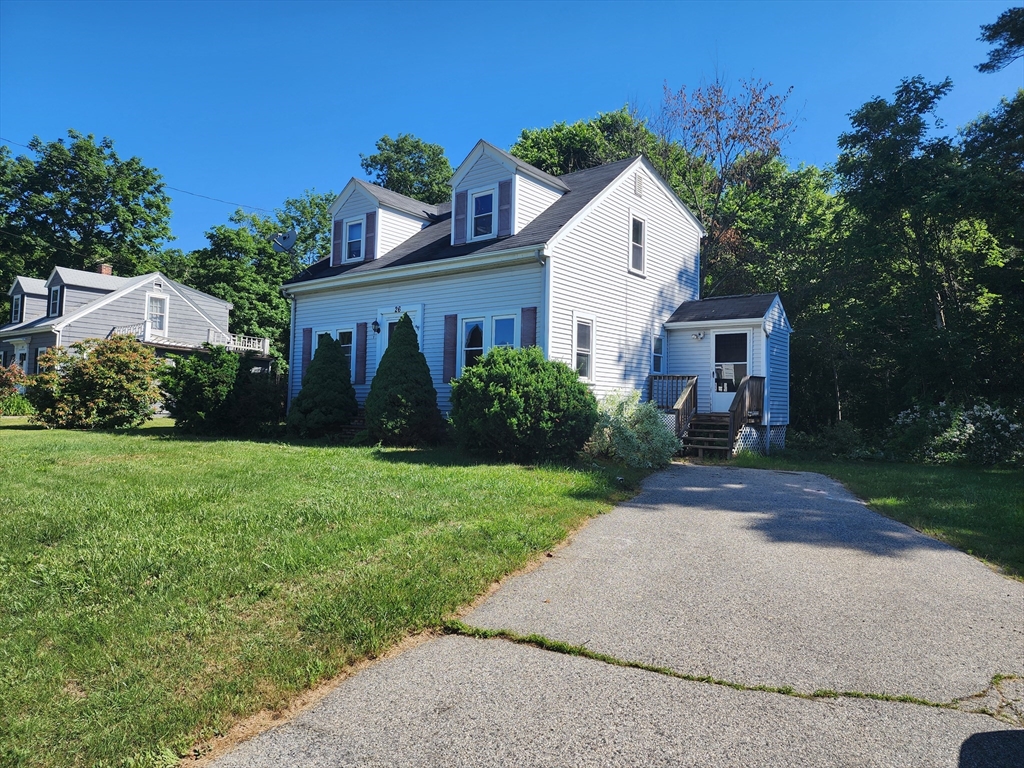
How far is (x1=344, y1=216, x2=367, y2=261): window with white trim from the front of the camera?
60.7 feet

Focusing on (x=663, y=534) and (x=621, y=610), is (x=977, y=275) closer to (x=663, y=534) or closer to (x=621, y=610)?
(x=663, y=534)

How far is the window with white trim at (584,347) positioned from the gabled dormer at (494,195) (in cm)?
275

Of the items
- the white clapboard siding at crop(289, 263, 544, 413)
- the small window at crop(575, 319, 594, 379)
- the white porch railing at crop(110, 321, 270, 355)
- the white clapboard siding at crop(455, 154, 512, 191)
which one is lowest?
the small window at crop(575, 319, 594, 379)

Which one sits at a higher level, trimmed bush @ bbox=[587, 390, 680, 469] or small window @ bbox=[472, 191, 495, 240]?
small window @ bbox=[472, 191, 495, 240]

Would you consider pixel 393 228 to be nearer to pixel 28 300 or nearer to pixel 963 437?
pixel 963 437

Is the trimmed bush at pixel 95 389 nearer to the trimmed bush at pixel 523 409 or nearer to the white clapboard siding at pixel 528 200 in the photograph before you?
the white clapboard siding at pixel 528 200

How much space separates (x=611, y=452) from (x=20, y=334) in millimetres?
31659

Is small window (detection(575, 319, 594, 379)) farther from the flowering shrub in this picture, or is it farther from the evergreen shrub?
the flowering shrub

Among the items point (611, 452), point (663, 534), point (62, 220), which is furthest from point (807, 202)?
point (62, 220)

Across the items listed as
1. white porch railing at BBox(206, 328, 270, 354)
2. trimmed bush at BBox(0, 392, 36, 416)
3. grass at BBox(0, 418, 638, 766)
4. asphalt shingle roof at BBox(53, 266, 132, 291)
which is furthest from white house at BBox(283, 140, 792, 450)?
asphalt shingle roof at BBox(53, 266, 132, 291)

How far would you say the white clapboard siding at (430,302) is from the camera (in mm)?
14438

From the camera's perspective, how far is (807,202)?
2539cm

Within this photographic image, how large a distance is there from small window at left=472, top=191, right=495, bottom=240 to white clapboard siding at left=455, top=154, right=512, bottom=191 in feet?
0.98

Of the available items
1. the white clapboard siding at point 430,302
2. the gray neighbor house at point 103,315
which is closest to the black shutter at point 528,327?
the white clapboard siding at point 430,302
